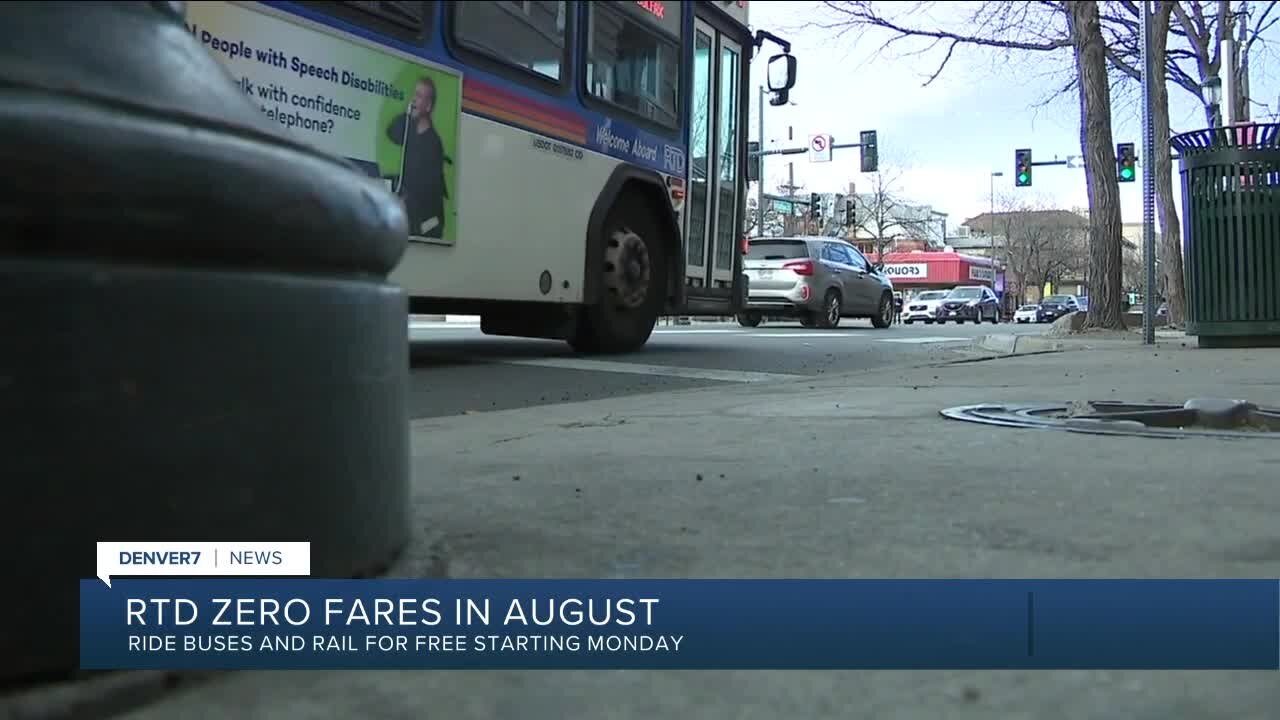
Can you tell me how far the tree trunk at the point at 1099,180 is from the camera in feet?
40.9

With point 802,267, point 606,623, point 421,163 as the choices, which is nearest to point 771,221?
point 802,267

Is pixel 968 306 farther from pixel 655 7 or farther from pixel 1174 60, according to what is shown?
pixel 655 7

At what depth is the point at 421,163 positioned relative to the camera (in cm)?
631

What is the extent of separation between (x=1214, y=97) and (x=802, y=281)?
938 cm

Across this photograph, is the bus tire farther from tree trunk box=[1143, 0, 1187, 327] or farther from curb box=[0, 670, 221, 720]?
tree trunk box=[1143, 0, 1187, 327]

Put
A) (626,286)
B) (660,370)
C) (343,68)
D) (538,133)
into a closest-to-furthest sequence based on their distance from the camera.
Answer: (343,68) → (538,133) → (660,370) → (626,286)

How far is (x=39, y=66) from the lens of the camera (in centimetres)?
131

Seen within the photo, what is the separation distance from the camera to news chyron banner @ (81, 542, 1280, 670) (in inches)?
51.8

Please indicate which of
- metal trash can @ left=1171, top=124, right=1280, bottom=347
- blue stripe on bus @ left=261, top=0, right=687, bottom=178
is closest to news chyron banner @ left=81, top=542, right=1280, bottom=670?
blue stripe on bus @ left=261, top=0, right=687, bottom=178

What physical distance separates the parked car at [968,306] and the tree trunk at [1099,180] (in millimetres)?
26961

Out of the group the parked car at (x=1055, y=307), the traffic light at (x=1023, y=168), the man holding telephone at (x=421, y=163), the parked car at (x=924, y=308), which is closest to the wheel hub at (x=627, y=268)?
the man holding telephone at (x=421, y=163)

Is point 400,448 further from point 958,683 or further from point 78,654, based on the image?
point 958,683

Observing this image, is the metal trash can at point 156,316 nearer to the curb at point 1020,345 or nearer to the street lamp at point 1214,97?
the curb at point 1020,345

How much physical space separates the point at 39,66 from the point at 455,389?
4849 millimetres
